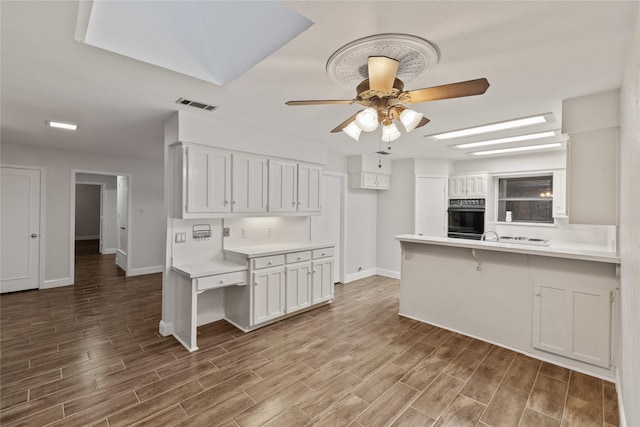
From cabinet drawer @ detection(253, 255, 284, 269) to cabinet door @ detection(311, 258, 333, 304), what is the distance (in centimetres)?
58

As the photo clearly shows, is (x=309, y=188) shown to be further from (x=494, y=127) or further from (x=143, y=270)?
(x=143, y=270)

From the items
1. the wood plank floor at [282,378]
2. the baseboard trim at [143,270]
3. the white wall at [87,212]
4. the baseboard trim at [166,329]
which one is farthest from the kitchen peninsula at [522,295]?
the white wall at [87,212]

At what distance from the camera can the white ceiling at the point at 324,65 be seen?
157cm

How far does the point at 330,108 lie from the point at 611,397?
3484 mm

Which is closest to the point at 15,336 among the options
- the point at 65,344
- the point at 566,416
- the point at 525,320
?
the point at 65,344

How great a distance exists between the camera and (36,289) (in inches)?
202

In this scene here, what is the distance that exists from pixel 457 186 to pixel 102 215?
9975 millimetres

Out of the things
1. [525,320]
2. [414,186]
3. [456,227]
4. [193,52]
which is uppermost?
[193,52]

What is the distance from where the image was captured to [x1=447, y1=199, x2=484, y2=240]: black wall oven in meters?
5.87

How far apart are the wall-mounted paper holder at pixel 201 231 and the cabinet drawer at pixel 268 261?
78 centimetres

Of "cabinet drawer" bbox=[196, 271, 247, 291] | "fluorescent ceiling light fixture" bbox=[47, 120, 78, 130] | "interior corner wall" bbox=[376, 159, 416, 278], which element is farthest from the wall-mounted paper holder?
"interior corner wall" bbox=[376, 159, 416, 278]

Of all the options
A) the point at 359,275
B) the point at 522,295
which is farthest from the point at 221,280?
the point at 359,275

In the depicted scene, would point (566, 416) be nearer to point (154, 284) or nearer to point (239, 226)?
point (239, 226)

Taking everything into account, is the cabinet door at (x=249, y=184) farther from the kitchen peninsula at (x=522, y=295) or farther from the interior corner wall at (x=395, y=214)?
the interior corner wall at (x=395, y=214)
